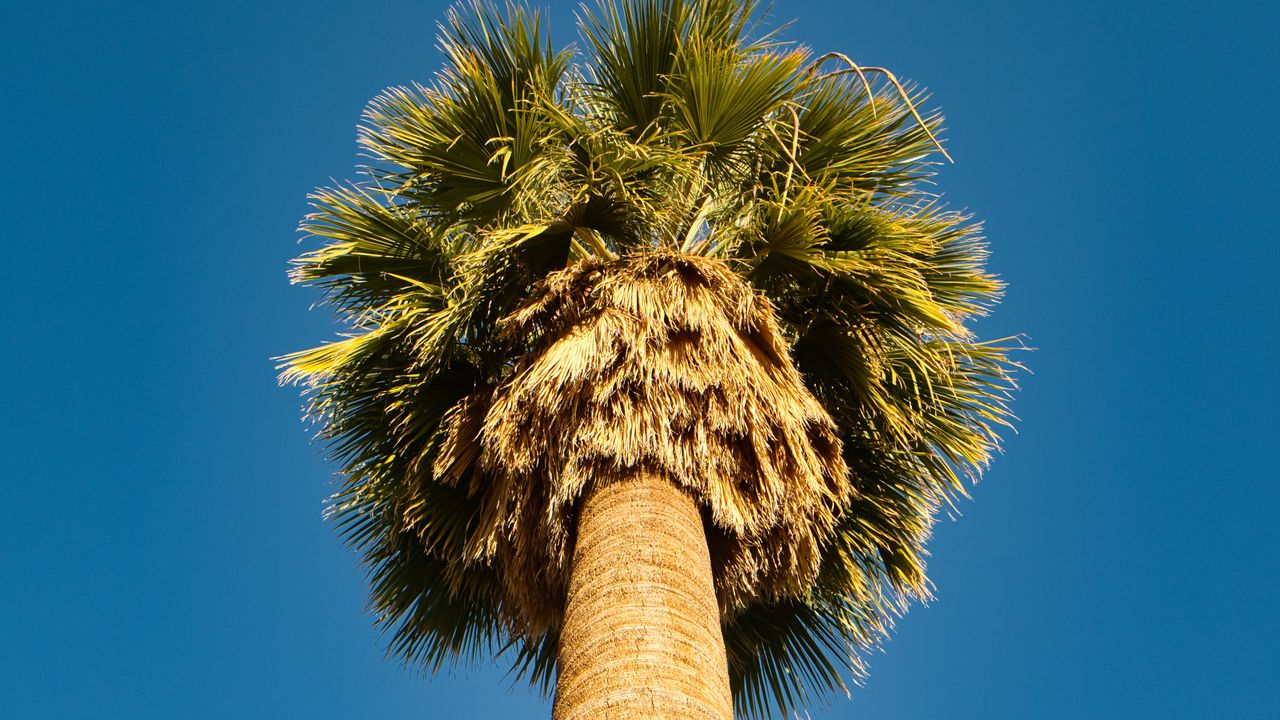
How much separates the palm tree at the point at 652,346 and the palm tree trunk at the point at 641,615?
0.03m

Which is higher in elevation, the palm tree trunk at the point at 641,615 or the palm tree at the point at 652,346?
the palm tree at the point at 652,346

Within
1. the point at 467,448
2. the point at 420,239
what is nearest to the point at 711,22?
the point at 420,239

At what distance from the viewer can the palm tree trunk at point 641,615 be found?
14.1 feet

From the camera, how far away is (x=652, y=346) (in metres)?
5.67

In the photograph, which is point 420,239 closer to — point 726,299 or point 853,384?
point 726,299

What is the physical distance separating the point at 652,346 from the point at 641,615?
1599mm

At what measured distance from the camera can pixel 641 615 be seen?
15.0 feet

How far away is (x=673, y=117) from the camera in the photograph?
21.9ft

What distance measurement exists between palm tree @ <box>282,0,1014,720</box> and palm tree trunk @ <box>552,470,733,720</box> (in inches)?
1.4

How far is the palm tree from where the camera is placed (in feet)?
18.3

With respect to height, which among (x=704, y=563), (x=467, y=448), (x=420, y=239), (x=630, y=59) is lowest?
(x=704, y=563)

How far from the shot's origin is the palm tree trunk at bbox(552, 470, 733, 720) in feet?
14.1

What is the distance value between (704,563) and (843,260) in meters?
2.09

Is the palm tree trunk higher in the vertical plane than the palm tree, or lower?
lower
